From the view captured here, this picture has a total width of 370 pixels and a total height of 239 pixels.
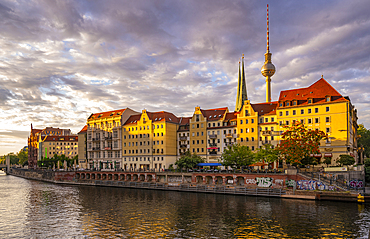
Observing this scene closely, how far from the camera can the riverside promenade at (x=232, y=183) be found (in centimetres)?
6912

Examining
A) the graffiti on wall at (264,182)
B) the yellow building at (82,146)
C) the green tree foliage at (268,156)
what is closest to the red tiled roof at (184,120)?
the green tree foliage at (268,156)

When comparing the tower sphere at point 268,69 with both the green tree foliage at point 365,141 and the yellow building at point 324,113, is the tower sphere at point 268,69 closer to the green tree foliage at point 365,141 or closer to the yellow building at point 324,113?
the green tree foliage at point 365,141

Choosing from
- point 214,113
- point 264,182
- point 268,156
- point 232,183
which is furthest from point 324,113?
point 214,113

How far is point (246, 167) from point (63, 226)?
64.9 metres

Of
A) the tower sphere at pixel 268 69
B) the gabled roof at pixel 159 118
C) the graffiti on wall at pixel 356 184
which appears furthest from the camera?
the tower sphere at pixel 268 69

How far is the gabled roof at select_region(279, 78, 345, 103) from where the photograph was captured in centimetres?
9656

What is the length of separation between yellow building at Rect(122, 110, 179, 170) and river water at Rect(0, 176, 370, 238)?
52.3 m

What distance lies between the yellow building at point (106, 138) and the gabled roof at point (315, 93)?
75329 millimetres

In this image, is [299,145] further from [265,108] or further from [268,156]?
[265,108]

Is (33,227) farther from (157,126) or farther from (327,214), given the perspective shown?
(157,126)

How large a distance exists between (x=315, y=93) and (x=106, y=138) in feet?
312

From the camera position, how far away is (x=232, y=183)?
297 ft

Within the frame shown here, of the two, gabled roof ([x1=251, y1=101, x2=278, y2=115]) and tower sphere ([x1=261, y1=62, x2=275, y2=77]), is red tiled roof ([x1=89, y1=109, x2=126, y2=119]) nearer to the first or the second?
gabled roof ([x1=251, y1=101, x2=278, y2=115])

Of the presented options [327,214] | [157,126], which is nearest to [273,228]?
[327,214]
